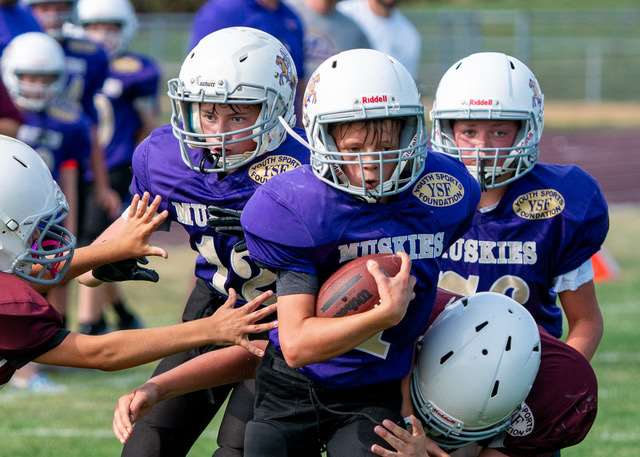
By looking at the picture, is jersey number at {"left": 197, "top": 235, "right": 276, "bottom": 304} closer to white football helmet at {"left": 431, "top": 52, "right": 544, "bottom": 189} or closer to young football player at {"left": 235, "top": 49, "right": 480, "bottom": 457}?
young football player at {"left": 235, "top": 49, "right": 480, "bottom": 457}

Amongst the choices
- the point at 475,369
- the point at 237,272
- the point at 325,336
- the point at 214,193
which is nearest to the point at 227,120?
the point at 214,193

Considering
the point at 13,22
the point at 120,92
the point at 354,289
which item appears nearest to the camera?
the point at 354,289

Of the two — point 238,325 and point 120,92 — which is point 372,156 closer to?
point 238,325

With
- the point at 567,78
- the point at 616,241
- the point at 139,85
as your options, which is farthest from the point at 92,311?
the point at 567,78

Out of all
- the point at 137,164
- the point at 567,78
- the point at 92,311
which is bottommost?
the point at 567,78

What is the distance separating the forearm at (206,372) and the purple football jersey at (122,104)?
16.0ft

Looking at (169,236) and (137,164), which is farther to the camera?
(169,236)

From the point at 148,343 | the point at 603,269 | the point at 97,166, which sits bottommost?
the point at 603,269

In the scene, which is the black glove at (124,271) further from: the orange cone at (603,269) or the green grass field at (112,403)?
the orange cone at (603,269)

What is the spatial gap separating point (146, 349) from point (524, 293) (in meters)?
1.30

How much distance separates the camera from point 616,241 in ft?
37.8

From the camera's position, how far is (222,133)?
4082 millimetres

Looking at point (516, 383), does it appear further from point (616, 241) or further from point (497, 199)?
point (616, 241)

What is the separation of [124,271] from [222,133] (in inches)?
22.4
